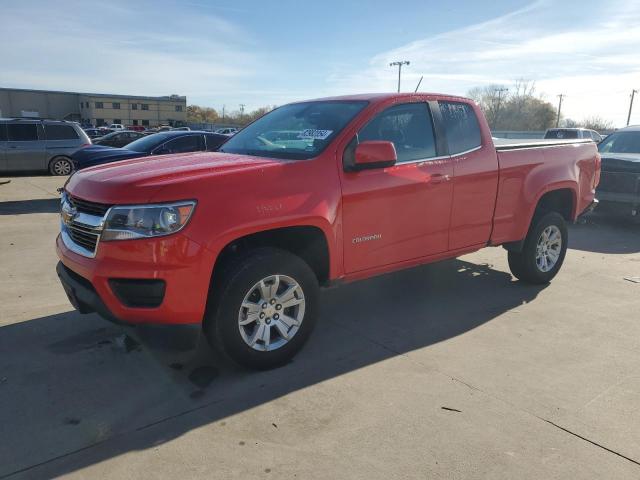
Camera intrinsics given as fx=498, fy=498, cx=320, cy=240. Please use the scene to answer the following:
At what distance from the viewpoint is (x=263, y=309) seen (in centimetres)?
346

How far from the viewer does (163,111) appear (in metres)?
95.6

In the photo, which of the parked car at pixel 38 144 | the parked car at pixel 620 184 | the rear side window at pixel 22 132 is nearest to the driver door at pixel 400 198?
the parked car at pixel 620 184

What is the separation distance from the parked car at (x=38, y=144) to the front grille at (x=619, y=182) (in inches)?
535

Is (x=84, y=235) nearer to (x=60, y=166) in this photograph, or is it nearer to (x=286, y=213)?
(x=286, y=213)

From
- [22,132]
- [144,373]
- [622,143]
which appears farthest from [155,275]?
[22,132]

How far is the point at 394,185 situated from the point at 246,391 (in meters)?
1.93

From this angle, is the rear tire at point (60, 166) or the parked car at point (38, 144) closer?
the parked car at point (38, 144)

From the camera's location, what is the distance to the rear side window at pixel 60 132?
1433 centimetres

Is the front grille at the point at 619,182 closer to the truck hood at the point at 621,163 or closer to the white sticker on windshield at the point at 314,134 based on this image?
the truck hood at the point at 621,163

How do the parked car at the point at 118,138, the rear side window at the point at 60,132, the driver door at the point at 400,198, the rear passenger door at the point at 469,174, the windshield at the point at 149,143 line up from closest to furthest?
the driver door at the point at 400,198, the rear passenger door at the point at 469,174, the windshield at the point at 149,143, the rear side window at the point at 60,132, the parked car at the point at 118,138

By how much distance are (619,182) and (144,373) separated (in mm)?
9133

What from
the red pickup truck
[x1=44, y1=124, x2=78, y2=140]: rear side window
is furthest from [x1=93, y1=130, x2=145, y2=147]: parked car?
the red pickup truck

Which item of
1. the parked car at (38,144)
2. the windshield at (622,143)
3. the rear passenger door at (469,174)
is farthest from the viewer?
the parked car at (38,144)

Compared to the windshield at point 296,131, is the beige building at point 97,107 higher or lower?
higher
